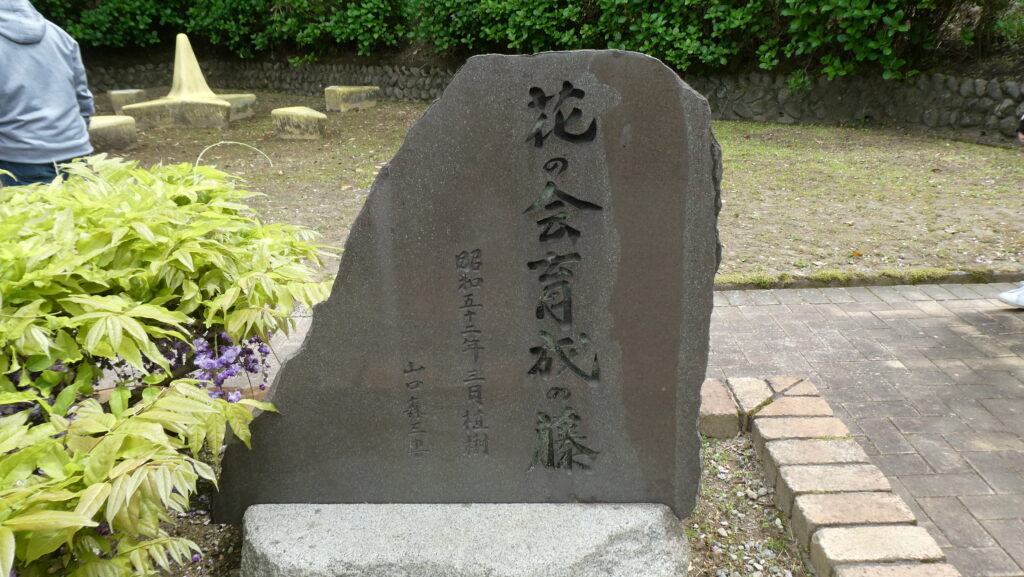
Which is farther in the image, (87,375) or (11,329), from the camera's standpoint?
(87,375)

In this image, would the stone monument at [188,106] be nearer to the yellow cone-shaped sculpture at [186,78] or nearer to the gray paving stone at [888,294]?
the yellow cone-shaped sculpture at [186,78]

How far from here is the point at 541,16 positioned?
10531mm

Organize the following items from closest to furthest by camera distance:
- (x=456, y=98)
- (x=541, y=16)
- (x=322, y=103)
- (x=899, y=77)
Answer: (x=456, y=98) → (x=899, y=77) → (x=541, y=16) → (x=322, y=103)

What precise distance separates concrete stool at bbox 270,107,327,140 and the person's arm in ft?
18.2

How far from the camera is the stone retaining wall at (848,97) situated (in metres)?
8.28

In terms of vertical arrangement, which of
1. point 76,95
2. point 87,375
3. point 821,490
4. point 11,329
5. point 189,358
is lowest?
point 821,490

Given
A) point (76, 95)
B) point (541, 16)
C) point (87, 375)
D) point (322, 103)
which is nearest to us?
point (87, 375)

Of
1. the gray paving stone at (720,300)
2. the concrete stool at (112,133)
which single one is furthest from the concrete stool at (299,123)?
the gray paving stone at (720,300)

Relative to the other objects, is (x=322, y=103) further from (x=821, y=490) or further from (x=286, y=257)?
(x=821, y=490)

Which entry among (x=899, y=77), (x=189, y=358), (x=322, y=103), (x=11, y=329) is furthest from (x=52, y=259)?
(x=322, y=103)

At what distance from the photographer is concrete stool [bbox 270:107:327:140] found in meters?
9.74

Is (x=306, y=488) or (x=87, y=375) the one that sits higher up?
(x=87, y=375)

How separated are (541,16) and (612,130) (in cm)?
905

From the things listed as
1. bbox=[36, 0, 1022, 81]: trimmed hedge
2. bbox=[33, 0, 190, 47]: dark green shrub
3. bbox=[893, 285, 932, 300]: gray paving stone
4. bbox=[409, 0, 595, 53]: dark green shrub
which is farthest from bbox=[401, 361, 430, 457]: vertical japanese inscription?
bbox=[33, 0, 190, 47]: dark green shrub
